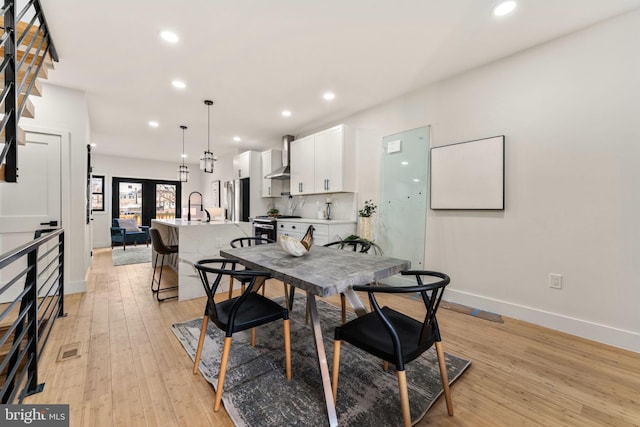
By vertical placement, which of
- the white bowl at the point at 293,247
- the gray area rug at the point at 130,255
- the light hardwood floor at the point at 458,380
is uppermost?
the white bowl at the point at 293,247

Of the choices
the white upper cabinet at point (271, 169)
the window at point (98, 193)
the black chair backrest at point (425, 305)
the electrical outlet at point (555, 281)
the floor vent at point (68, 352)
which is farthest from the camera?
the window at point (98, 193)

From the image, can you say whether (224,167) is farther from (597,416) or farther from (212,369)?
(597,416)

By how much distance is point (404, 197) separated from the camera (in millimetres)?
3625

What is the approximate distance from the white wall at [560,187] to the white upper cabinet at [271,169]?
355 cm

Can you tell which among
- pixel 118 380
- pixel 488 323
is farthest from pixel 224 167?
pixel 488 323

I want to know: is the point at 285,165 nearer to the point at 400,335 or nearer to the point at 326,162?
the point at 326,162

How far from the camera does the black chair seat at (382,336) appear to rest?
1319 millimetres

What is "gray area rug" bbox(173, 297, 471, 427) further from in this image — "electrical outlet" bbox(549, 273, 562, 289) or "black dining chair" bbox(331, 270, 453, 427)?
"electrical outlet" bbox(549, 273, 562, 289)

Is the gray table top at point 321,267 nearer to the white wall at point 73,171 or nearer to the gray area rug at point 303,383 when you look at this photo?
the gray area rug at point 303,383

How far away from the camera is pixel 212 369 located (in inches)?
73.0

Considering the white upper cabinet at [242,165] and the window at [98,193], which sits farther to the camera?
the window at [98,193]

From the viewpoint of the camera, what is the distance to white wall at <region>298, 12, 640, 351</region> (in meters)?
2.19

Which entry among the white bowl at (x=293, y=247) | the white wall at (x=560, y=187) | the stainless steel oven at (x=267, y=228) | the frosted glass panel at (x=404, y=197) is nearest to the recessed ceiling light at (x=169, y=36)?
the white bowl at (x=293, y=247)

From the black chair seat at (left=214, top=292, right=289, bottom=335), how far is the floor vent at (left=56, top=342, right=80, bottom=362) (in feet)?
4.01
